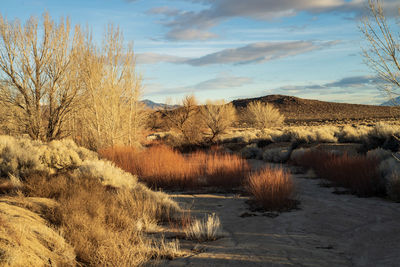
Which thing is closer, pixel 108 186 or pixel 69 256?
pixel 69 256

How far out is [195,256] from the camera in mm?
3668

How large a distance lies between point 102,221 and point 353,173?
257 inches

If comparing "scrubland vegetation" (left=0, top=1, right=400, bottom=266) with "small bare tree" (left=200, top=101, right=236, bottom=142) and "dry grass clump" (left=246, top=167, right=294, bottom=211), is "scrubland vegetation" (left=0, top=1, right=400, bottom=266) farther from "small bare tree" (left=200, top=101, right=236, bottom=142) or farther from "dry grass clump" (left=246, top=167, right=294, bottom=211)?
"small bare tree" (left=200, top=101, right=236, bottom=142)

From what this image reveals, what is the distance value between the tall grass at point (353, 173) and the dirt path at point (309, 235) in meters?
0.60

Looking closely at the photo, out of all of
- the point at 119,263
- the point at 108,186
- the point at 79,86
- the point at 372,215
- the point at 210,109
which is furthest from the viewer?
the point at 210,109

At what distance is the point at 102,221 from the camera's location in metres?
4.34

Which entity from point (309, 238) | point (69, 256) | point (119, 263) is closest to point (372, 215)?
point (309, 238)

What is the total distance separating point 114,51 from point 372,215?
1273 centimetres

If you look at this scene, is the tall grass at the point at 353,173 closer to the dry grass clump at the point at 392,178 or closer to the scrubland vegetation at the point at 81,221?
the dry grass clump at the point at 392,178

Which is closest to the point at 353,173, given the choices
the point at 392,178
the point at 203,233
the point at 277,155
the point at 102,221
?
the point at 392,178

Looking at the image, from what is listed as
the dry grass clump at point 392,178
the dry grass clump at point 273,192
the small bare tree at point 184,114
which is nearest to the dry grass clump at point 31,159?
the dry grass clump at point 273,192

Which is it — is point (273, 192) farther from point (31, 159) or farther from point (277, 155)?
point (277, 155)

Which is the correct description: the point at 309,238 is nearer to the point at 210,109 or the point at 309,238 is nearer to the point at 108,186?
the point at 108,186

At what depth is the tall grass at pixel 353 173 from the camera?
7125mm
